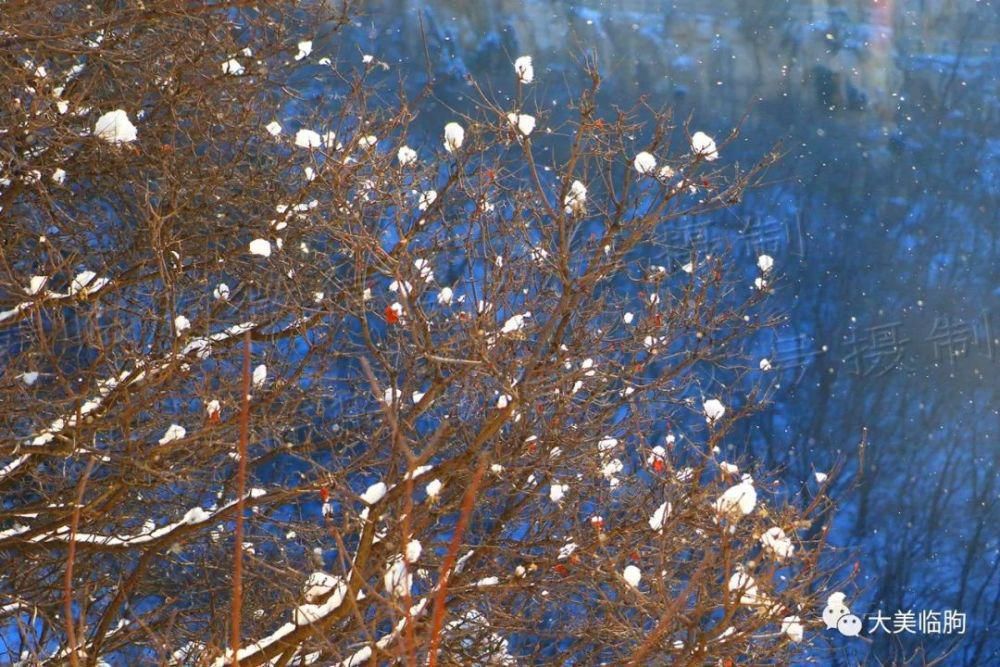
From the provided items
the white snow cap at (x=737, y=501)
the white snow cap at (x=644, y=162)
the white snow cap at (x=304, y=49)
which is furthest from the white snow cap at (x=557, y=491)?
the white snow cap at (x=304, y=49)

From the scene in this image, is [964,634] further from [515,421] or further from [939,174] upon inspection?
[515,421]

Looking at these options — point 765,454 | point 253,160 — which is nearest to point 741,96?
point 765,454

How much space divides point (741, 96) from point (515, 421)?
26.6 ft

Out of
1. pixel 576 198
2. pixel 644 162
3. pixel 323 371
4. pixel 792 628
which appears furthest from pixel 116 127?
pixel 792 628

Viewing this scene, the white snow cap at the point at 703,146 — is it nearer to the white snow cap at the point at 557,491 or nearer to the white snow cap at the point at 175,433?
the white snow cap at the point at 557,491

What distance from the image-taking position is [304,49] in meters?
5.25

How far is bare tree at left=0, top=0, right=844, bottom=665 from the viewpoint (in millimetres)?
3023

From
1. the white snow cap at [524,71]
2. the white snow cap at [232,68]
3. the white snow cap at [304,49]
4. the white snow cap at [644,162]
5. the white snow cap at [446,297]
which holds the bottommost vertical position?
the white snow cap at [446,297]

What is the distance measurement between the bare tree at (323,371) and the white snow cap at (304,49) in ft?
0.10

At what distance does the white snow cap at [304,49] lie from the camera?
5117 mm

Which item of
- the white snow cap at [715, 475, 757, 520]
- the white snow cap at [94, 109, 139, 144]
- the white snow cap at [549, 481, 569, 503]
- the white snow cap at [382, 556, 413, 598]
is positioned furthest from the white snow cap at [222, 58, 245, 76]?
the white snow cap at [715, 475, 757, 520]

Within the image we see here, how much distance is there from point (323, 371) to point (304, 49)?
1.67 metres

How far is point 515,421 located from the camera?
150 inches

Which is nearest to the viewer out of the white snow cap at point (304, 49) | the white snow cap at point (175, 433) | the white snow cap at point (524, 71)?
the white snow cap at point (524, 71)
